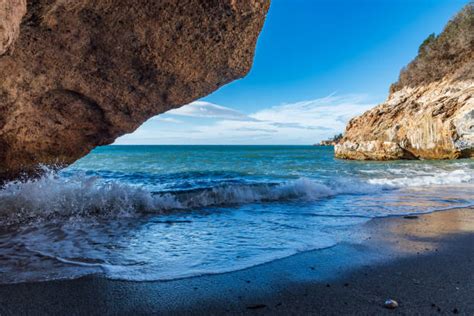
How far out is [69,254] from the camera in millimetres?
3613

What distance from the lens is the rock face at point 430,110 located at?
72.8ft

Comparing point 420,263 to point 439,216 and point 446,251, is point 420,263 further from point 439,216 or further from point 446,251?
point 439,216

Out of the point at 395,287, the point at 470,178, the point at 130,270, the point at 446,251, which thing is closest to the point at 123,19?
the point at 130,270

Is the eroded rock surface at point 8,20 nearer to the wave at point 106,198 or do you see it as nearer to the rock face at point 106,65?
the rock face at point 106,65

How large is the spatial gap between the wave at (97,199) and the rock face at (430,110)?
19197mm

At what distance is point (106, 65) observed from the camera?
548 centimetres

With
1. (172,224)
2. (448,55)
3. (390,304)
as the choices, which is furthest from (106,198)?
(448,55)

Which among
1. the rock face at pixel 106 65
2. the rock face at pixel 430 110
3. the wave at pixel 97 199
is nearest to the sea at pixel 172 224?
the wave at pixel 97 199

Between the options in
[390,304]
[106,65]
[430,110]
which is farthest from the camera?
[430,110]

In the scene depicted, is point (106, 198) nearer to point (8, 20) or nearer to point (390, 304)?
point (8, 20)

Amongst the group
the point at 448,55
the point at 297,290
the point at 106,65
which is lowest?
the point at 297,290

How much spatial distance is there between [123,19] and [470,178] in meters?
13.7

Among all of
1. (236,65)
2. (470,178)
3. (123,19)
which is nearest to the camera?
(123,19)

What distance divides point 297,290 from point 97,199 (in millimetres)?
5424
